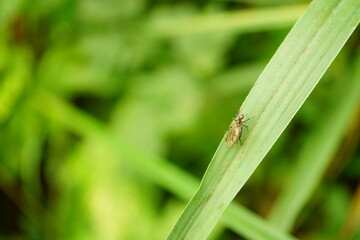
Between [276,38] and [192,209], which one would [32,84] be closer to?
[276,38]

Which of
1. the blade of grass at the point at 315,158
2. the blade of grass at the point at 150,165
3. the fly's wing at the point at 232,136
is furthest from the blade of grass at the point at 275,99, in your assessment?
the blade of grass at the point at 315,158

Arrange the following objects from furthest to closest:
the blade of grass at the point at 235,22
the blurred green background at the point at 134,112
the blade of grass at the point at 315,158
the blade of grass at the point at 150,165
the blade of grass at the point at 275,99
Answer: the blurred green background at the point at 134,112 → the blade of grass at the point at 235,22 → the blade of grass at the point at 315,158 → the blade of grass at the point at 150,165 → the blade of grass at the point at 275,99

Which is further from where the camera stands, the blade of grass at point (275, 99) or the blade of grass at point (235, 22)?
the blade of grass at point (235, 22)

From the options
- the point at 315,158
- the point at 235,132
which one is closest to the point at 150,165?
the point at 315,158

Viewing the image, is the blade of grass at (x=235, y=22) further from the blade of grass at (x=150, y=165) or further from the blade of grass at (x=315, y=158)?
the blade of grass at (x=150, y=165)

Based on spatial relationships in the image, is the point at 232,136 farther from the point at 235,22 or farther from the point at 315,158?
the point at 235,22

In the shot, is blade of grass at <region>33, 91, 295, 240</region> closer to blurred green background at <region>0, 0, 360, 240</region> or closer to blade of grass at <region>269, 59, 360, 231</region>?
blurred green background at <region>0, 0, 360, 240</region>
